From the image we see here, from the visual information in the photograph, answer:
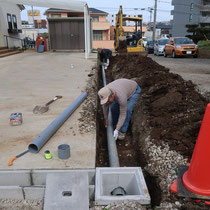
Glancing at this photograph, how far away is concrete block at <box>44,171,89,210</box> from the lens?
2.08 meters

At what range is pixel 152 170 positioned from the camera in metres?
2.90

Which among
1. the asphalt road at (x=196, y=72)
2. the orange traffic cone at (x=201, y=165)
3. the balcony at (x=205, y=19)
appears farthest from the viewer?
the balcony at (x=205, y=19)

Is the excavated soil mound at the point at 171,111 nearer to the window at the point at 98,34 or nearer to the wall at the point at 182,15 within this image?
the window at the point at 98,34

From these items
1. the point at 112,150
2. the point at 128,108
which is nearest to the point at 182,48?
the point at 128,108

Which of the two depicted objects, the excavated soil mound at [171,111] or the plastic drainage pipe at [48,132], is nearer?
the plastic drainage pipe at [48,132]

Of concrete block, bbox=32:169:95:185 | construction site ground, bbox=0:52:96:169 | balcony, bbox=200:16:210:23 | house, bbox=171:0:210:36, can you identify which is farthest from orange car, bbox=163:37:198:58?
balcony, bbox=200:16:210:23

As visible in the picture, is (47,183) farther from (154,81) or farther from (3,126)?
(154,81)

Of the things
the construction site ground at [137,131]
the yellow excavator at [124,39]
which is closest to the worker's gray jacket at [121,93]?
the construction site ground at [137,131]

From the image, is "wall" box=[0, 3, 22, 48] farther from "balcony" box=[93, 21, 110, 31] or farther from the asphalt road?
"balcony" box=[93, 21, 110, 31]

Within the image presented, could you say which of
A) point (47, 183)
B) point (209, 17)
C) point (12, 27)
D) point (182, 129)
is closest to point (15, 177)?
point (47, 183)

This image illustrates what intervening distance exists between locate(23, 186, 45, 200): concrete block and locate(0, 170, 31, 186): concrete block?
176 mm

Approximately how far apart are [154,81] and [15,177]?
14.3 ft

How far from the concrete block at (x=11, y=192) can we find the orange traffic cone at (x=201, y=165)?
184 cm

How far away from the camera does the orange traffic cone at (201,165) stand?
6.72 ft
